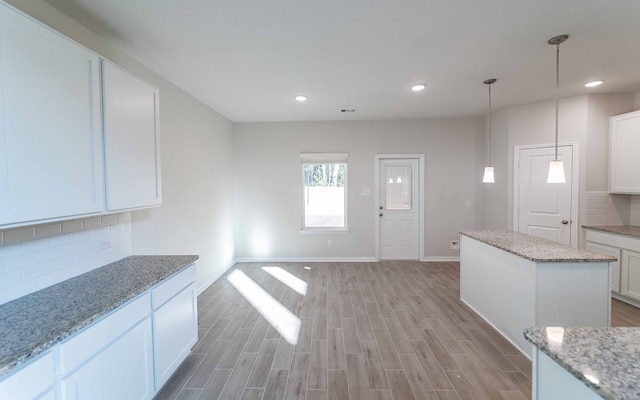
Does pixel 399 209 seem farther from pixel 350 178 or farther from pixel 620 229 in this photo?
pixel 620 229

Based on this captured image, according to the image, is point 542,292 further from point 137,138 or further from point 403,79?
point 137,138

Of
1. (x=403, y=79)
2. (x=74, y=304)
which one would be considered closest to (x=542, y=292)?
(x=403, y=79)

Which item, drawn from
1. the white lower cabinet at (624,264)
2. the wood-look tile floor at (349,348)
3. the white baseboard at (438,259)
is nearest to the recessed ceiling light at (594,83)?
the white lower cabinet at (624,264)

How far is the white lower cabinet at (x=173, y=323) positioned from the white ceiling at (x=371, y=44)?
1.94 meters

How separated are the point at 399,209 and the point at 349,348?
10.6ft

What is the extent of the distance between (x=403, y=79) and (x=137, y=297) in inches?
127

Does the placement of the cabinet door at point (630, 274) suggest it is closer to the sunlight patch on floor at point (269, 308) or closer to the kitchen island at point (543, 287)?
the kitchen island at point (543, 287)

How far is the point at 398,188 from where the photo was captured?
520 cm

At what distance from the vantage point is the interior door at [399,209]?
5.17 metres

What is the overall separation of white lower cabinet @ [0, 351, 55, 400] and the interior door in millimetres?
4672

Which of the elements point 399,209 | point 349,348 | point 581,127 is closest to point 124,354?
point 349,348

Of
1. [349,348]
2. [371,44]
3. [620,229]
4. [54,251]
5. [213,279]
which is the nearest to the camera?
[54,251]

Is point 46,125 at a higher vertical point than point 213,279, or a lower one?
higher

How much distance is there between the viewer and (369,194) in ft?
16.9
